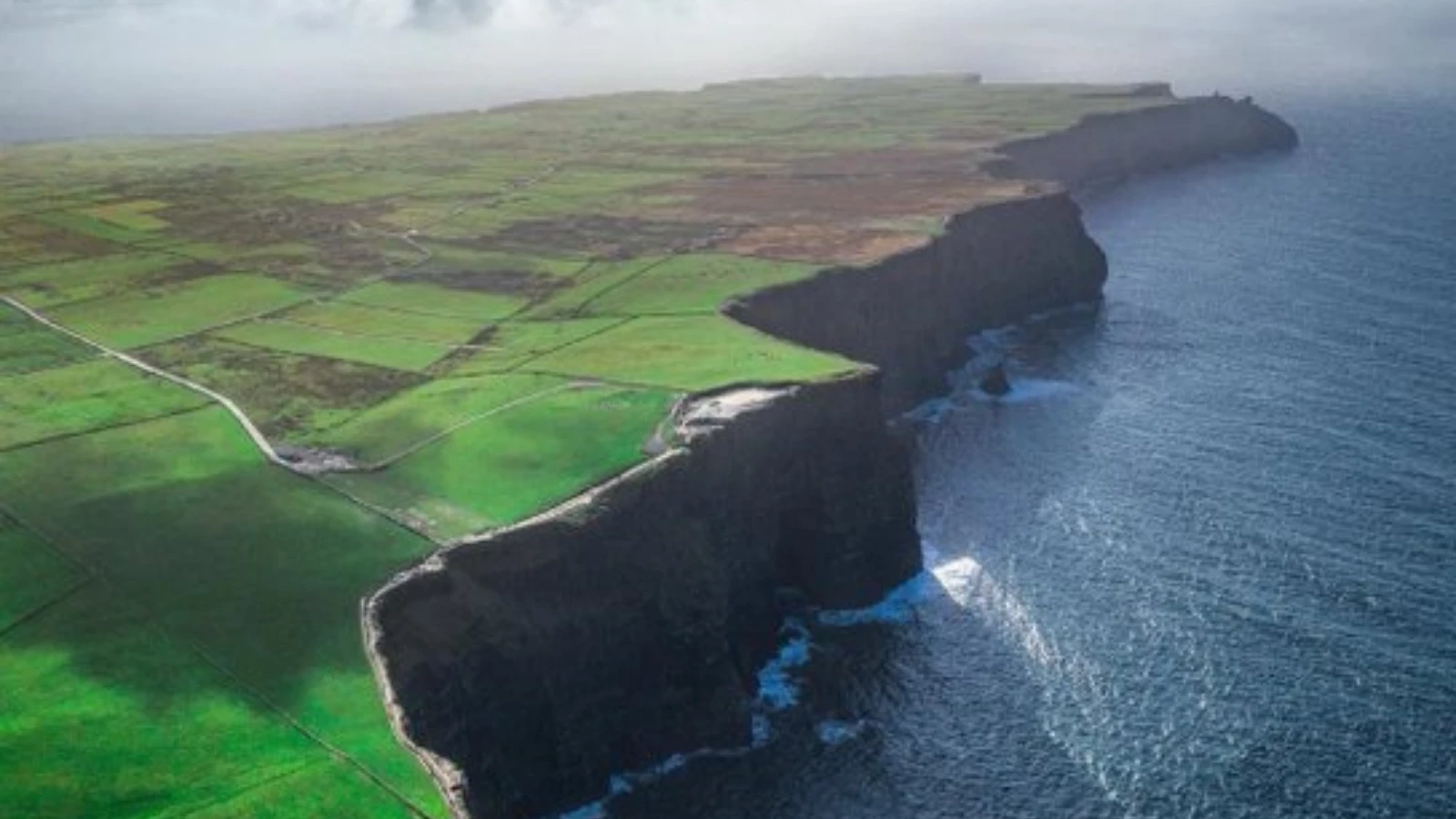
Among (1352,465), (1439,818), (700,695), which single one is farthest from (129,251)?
(1439,818)

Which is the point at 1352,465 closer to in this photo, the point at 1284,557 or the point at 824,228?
the point at 1284,557

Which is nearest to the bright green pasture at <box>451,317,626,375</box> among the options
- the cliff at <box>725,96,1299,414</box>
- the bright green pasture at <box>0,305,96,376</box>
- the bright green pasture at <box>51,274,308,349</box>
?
the cliff at <box>725,96,1299,414</box>

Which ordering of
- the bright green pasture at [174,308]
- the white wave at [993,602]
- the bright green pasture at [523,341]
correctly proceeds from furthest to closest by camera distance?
1. the bright green pasture at [174,308]
2. the bright green pasture at [523,341]
3. the white wave at [993,602]

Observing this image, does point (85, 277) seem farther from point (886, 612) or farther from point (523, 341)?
point (886, 612)

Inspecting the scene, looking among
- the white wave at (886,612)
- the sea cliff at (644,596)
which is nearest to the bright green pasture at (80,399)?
the sea cliff at (644,596)

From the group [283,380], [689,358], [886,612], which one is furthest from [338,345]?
[886,612]

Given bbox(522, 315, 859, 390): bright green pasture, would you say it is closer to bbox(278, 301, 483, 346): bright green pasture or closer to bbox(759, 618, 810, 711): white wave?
bbox(278, 301, 483, 346): bright green pasture

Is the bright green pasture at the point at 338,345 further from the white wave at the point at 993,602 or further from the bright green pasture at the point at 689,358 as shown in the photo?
the white wave at the point at 993,602

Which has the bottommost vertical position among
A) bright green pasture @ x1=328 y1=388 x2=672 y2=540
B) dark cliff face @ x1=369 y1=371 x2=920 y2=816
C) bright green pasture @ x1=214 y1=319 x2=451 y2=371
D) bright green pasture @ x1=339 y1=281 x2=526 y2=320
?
dark cliff face @ x1=369 y1=371 x2=920 y2=816
